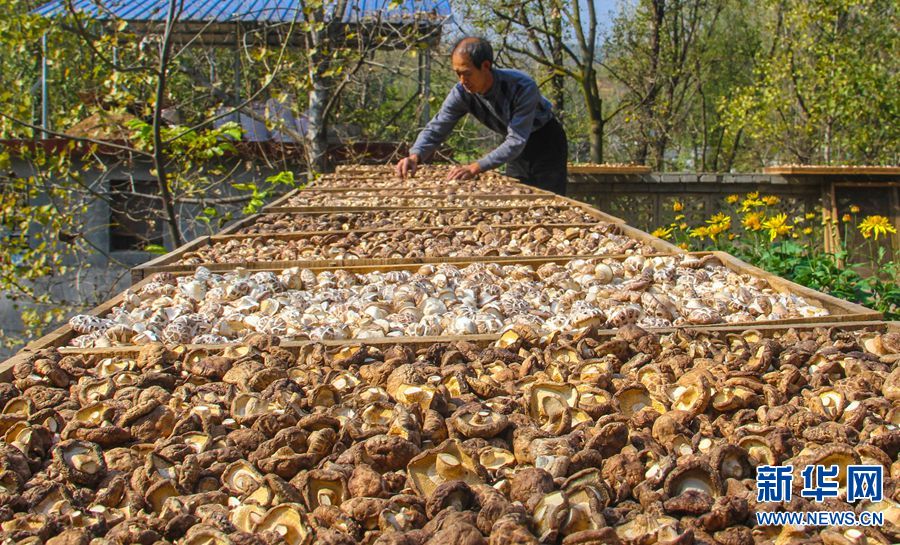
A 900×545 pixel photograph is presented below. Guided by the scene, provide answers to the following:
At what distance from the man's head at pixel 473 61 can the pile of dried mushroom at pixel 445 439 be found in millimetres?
2923

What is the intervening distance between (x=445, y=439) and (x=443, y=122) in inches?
154

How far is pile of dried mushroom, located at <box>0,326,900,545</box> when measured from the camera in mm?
1100

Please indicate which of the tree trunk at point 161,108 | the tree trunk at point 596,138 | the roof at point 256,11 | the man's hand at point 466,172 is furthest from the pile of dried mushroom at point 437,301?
the tree trunk at point 596,138

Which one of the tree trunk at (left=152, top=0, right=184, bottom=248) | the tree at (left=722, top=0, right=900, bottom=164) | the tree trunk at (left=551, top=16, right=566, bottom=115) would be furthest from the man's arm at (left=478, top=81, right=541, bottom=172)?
the tree at (left=722, top=0, right=900, bottom=164)

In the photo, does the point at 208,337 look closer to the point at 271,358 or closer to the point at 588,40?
the point at 271,358

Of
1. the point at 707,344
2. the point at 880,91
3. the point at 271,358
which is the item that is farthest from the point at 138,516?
the point at 880,91

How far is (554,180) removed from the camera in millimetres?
5832

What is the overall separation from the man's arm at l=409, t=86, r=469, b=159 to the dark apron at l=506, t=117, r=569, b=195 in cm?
74

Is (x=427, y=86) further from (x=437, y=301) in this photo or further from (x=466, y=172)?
(x=437, y=301)

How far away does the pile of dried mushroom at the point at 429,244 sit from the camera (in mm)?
3059

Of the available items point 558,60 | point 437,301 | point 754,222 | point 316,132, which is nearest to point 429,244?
point 437,301

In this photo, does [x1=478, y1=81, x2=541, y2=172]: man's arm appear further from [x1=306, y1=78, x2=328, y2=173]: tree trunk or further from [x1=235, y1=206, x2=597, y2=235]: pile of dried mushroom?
[x1=306, y1=78, x2=328, y2=173]: tree trunk

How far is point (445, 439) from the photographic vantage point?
1385 mm

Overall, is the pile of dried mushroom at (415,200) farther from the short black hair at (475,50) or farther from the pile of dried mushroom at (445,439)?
the pile of dried mushroom at (445,439)
